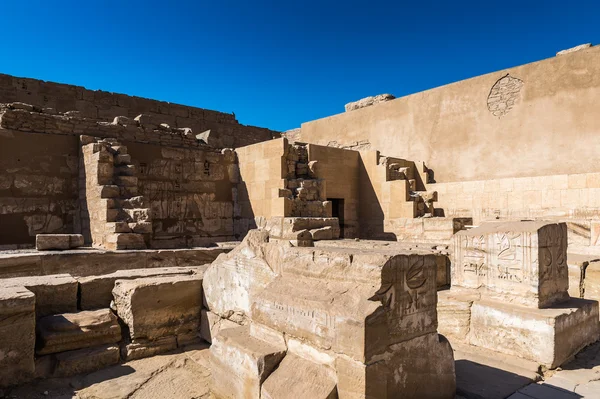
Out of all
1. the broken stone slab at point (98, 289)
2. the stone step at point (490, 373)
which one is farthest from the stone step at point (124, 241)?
the stone step at point (490, 373)

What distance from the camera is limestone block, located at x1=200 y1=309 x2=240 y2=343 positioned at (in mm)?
3735

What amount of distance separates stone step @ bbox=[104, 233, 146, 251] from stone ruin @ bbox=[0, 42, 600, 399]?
1.7 inches

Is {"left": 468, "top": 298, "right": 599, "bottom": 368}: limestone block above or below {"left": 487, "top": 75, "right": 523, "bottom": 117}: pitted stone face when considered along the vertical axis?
below

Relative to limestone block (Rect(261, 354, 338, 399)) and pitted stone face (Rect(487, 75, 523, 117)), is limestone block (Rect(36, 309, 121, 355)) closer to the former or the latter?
limestone block (Rect(261, 354, 338, 399))

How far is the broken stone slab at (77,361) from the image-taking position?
315 centimetres

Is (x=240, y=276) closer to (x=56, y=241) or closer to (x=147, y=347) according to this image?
(x=147, y=347)

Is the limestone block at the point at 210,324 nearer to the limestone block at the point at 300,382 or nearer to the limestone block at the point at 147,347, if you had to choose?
the limestone block at the point at 147,347

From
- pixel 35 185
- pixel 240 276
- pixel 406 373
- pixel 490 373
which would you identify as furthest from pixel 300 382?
pixel 35 185

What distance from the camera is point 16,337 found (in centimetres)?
296

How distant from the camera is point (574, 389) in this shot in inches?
116

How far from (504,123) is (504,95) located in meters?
0.74

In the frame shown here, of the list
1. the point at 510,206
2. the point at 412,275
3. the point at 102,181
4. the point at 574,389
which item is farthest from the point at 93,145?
the point at 510,206

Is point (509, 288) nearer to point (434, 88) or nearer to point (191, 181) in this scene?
point (191, 181)

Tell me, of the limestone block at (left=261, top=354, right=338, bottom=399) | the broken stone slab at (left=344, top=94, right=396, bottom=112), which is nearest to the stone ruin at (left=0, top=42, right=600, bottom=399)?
the limestone block at (left=261, top=354, right=338, bottom=399)
